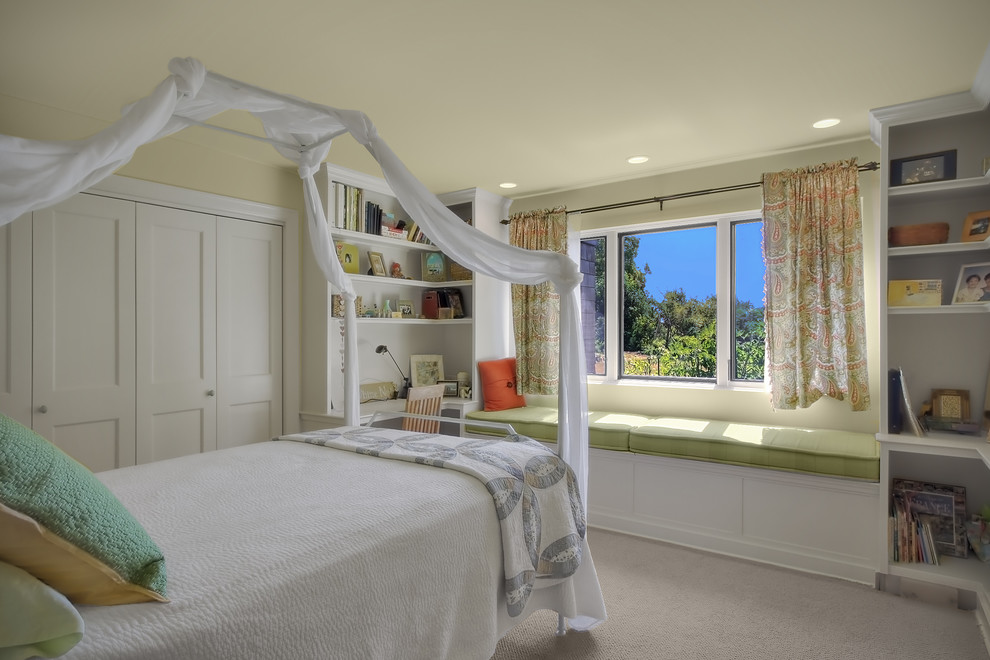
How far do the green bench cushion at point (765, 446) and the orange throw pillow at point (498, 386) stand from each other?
1.21 metres

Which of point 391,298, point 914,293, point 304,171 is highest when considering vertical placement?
point 304,171

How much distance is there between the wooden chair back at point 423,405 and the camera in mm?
3996

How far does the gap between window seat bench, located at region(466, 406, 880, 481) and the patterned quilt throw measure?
1.35 metres

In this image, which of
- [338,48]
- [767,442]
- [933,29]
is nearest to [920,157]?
[933,29]

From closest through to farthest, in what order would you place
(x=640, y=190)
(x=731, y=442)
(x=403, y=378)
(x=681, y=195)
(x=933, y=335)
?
(x=933, y=335)
(x=731, y=442)
(x=681, y=195)
(x=640, y=190)
(x=403, y=378)

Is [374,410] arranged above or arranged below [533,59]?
below

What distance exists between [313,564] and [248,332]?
2917mm

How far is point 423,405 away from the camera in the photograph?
4098mm

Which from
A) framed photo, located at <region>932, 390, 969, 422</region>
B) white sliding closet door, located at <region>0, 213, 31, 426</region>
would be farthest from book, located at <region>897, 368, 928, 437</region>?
white sliding closet door, located at <region>0, 213, 31, 426</region>

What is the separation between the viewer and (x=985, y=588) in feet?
8.59

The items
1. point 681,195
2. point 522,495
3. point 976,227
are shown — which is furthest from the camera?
point 681,195

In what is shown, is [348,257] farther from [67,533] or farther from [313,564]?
[67,533]

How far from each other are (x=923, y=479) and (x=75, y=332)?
470 centimetres

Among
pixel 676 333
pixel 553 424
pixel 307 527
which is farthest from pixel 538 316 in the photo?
pixel 307 527
